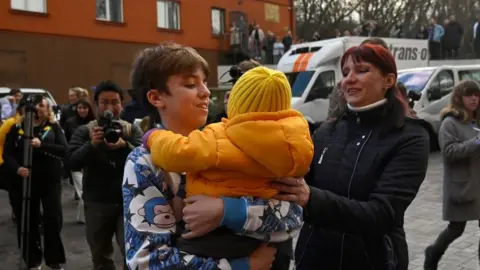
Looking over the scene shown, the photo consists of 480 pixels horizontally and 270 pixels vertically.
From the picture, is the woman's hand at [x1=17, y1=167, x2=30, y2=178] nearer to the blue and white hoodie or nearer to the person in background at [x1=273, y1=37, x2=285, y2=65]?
the blue and white hoodie

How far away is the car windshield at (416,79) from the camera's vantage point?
14109mm

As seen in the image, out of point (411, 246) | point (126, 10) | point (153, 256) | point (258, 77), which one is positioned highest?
point (126, 10)

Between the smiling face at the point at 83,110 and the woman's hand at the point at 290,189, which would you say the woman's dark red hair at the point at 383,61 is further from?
the smiling face at the point at 83,110

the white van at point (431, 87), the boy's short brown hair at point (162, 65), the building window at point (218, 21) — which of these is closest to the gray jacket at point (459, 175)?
the boy's short brown hair at point (162, 65)

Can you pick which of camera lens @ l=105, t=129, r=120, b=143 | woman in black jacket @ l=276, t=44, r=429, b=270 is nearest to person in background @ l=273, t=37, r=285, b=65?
camera lens @ l=105, t=129, r=120, b=143

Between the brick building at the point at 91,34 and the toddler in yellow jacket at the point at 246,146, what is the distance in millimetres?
19739

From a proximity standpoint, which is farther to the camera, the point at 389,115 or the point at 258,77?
the point at 389,115

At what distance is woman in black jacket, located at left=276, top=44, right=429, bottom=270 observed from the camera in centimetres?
210

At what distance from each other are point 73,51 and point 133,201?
21.4 meters

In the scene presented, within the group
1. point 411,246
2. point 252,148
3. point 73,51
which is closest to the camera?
point 252,148

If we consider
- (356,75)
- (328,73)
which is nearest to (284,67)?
(328,73)

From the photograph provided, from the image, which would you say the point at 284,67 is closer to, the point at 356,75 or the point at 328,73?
the point at 328,73

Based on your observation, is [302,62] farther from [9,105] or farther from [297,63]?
[9,105]

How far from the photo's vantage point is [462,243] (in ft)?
20.5
